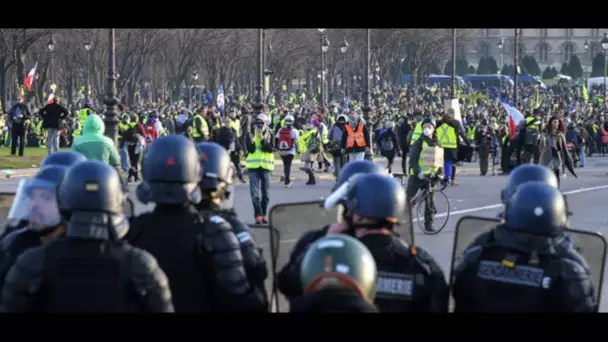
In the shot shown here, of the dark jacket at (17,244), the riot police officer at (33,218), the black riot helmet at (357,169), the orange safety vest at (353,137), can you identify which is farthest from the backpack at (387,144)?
the dark jacket at (17,244)

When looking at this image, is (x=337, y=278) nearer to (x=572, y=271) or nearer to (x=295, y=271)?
(x=295, y=271)

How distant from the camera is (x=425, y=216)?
16906 mm

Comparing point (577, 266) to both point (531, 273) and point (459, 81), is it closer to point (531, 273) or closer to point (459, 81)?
point (531, 273)

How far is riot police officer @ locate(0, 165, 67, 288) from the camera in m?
5.38

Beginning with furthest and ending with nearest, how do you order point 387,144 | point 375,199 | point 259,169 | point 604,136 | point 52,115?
point 604,136 → point 387,144 → point 52,115 → point 259,169 → point 375,199

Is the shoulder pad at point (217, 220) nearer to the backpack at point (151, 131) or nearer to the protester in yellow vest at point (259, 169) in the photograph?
the protester in yellow vest at point (259, 169)

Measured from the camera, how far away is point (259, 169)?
1806 centimetres

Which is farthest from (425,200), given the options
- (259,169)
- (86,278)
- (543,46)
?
(543,46)

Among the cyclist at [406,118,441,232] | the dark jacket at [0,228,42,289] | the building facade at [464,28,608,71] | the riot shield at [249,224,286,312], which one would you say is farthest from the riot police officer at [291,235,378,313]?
the building facade at [464,28,608,71]

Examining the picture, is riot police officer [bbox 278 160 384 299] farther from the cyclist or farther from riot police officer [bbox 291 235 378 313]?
the cyclist

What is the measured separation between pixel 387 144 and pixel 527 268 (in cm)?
2514

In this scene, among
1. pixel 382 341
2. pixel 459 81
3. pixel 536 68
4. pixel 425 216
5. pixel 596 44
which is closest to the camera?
pixel 382 341

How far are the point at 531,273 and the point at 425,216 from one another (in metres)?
11.8
